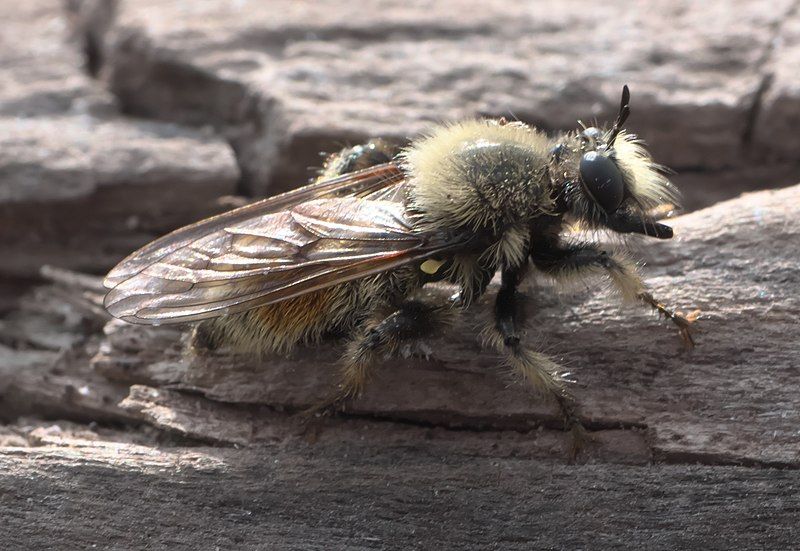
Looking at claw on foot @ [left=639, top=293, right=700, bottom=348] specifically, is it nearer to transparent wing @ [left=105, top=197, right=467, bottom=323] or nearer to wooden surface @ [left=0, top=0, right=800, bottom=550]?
wooden surface @ [left=0, top=0, right=800, bottom=550]

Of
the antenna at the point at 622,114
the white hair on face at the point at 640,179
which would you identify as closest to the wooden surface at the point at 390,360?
the white hair on face at the point at 640,179

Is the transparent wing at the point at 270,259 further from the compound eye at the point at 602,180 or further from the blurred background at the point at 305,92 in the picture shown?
the blurred background at the point at 305,92

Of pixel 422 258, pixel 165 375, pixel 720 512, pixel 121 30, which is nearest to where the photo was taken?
pixel 720 512

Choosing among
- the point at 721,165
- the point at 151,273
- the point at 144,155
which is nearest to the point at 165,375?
the point at 151,273

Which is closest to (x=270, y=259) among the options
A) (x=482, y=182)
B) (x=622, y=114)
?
(x=482, y=182)

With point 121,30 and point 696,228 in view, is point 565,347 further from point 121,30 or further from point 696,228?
point 121,30

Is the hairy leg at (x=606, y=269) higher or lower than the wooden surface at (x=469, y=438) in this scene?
higher
